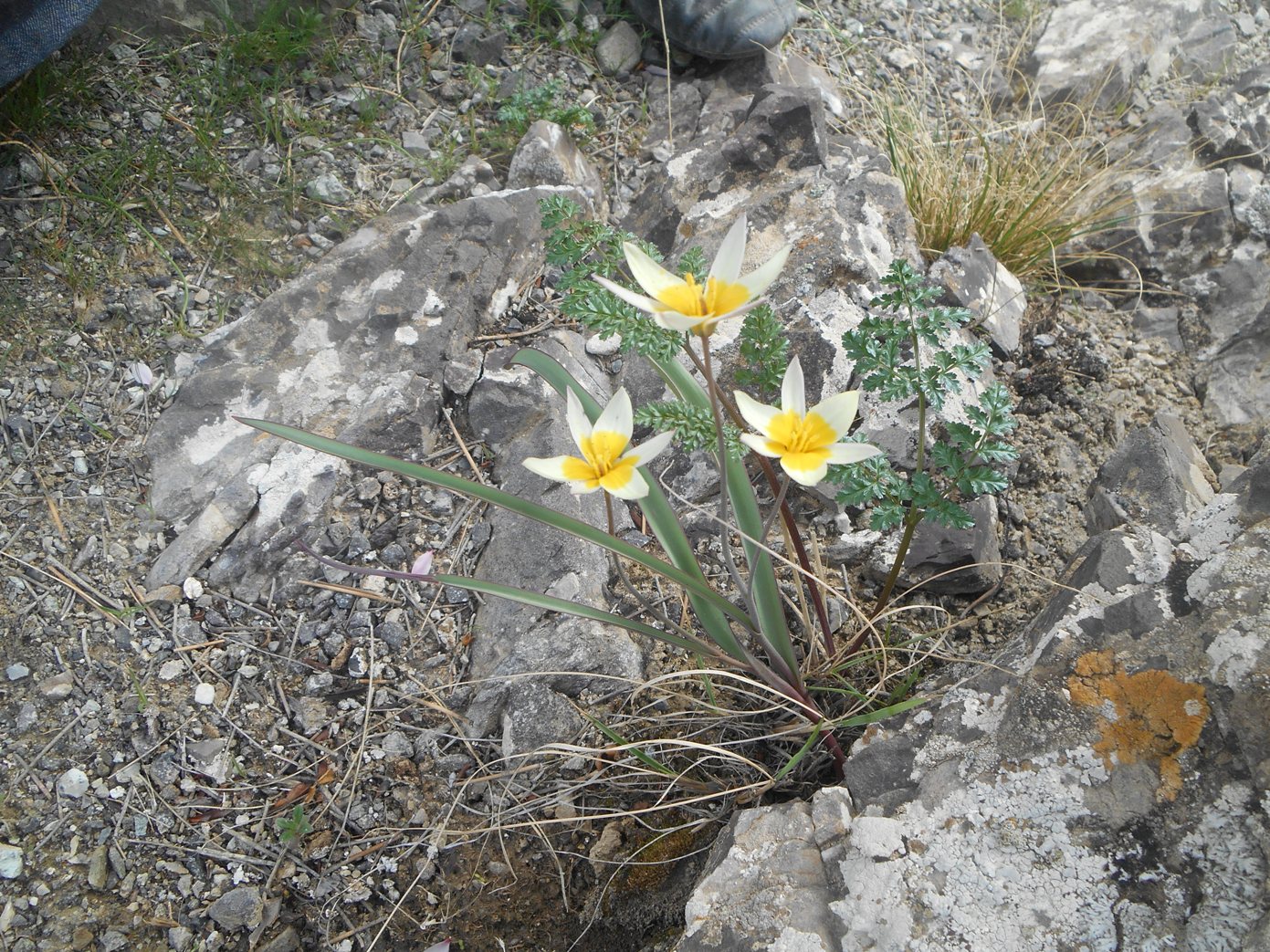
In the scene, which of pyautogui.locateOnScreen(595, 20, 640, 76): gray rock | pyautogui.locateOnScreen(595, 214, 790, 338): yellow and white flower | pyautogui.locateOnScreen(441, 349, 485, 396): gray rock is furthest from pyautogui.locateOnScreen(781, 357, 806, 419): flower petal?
pyautogui.locateOnScreen(595, 20, 640, 76): gray rock

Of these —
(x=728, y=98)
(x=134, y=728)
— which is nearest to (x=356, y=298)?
(x=134, y=728)

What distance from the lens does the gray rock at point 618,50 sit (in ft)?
10.2

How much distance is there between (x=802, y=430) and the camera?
1270 millimetres

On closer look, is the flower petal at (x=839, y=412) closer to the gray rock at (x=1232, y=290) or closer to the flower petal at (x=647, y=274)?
the flower petal at (x=647, y=274)

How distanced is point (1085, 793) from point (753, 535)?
0.65 m

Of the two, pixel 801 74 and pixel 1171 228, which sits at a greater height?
pixel 801 74

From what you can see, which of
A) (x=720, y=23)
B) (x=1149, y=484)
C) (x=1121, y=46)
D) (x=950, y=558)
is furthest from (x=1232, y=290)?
(x=720, y=23)

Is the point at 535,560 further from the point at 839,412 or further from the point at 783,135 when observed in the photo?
the point at 783,135

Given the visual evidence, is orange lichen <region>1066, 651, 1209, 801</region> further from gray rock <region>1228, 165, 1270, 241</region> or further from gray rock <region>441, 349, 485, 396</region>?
gray rock <region>1228, 165, 1270, 241</region>

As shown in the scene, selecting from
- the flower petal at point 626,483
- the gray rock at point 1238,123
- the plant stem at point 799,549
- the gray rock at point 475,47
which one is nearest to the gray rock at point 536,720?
the plant stem at point 799,549

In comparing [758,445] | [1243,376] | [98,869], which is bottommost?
[1243,376]

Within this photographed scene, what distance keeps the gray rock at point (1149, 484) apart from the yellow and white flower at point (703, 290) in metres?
1.09

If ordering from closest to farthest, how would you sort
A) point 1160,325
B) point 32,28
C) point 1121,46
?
1. point 32,28
2. point 1160,325
3. point 1121,46

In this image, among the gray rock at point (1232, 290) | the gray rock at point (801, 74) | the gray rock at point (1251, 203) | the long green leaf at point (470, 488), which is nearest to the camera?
the long green leaf at point (470, 488)
